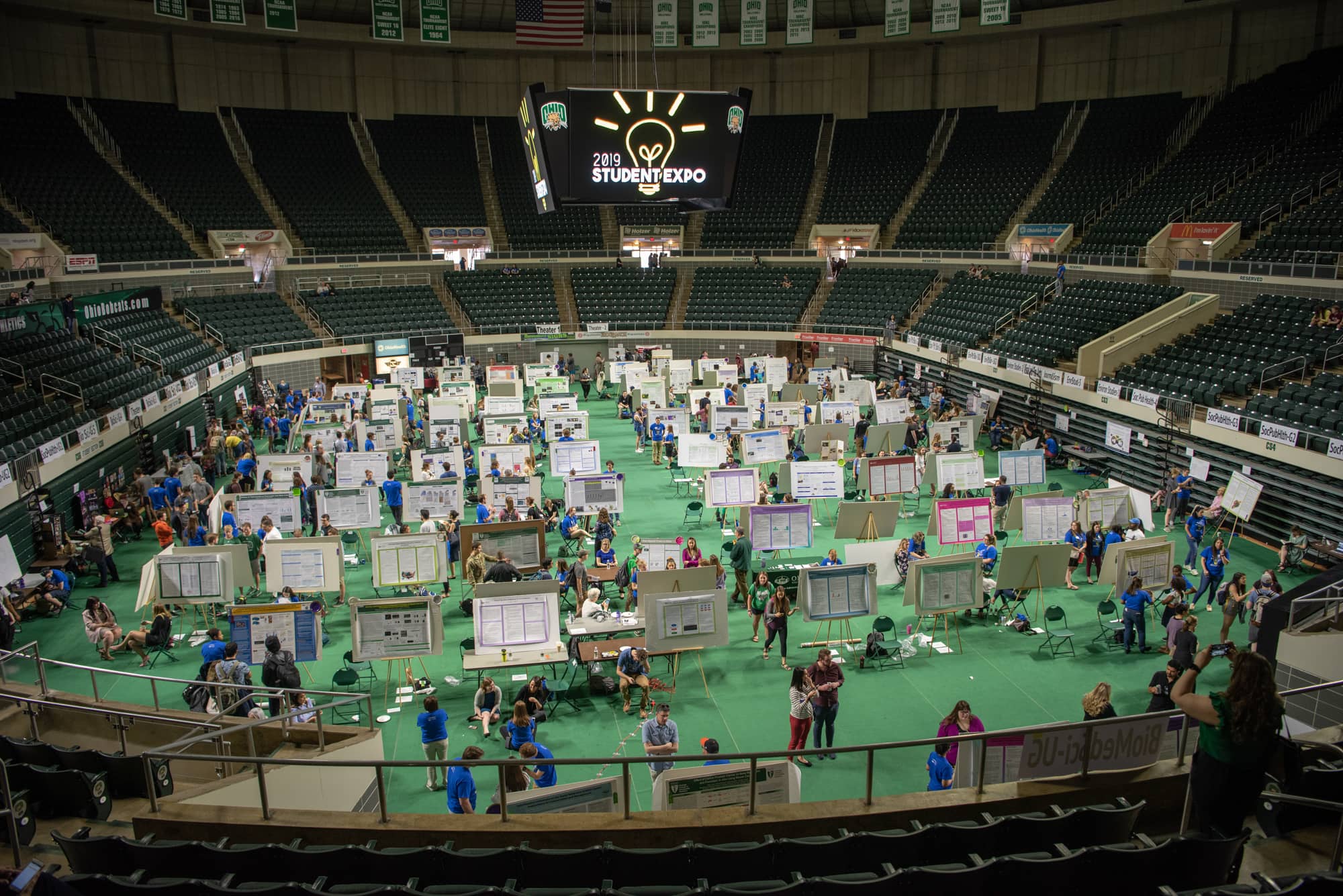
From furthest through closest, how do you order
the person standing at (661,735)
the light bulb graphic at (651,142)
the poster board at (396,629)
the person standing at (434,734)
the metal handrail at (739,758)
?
1. the light bulb graphic at (651,142)
2. the poster board at (396,629)
3. the person standing at (434,734)
4. the person standing at (661,735)
5. the metal handrail at (739,758)

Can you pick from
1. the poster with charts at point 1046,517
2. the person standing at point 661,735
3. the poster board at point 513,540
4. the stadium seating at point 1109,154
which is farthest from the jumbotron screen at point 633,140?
the stadium seating at point 1109,154

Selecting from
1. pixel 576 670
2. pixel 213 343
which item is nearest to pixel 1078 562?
pixel 576 670

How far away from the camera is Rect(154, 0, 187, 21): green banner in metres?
34.2

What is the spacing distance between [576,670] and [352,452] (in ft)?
38.1

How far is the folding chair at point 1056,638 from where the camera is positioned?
16391 mm

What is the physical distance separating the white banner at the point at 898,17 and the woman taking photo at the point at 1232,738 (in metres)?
37.3

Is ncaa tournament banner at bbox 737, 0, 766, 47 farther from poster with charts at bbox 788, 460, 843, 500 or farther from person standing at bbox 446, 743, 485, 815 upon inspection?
person standing at bbox 446, 743, 485, 815

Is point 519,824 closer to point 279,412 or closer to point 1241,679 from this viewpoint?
point 1241,679

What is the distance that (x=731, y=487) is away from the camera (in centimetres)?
2216

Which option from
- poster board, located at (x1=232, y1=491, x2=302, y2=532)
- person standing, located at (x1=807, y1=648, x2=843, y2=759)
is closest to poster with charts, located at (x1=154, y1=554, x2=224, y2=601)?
poster board, located at (x1=232, y1=491, x2=302, y2=532)

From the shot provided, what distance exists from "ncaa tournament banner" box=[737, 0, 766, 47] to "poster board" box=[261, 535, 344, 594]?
1203 inches

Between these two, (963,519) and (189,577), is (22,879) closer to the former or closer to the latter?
(189,577)

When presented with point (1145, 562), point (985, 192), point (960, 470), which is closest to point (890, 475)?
point (960, 470)

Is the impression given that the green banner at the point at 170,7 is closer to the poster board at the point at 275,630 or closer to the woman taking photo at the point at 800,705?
the poster board at the point at 275,630
